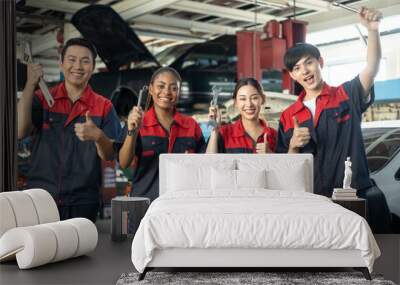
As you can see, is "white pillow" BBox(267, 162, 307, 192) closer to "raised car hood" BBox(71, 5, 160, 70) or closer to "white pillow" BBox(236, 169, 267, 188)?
"white pillow" BBox(236, 169, 267, 188)

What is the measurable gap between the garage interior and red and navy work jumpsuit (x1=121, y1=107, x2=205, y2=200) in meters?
0.14

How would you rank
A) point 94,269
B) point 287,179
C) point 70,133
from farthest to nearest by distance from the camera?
point 70,133 → point 287,179 → point 94,269

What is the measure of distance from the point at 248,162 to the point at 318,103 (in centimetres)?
101

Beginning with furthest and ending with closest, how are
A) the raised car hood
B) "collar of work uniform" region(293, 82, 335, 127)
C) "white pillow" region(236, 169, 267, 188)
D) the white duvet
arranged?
1. the raised car hood
2. "collar of work uniform" region(293, 82, 335, 127)
3. "white pillow" region(236, 169, 267, 188)
4. the white duvet

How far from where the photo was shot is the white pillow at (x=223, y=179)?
215 inches

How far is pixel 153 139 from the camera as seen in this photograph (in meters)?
6.20

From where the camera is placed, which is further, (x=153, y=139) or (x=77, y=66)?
(x=77, y=66)

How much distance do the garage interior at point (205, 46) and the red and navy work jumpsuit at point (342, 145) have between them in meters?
0.14

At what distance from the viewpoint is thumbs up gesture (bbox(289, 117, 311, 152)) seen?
6.09 metres

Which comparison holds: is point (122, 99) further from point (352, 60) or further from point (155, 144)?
point (352, 60)

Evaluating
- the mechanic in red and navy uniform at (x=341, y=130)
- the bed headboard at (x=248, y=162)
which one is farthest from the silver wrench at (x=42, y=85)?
the mechanic in red and navy uniform at (x=341, y=130)

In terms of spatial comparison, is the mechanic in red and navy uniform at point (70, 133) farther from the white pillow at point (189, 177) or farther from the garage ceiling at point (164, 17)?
the white pillow at point (189, 177)

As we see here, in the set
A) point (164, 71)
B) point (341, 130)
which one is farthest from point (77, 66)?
point (341, 130)

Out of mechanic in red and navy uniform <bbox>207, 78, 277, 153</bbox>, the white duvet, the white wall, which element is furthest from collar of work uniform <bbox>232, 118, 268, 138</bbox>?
the white duvet
